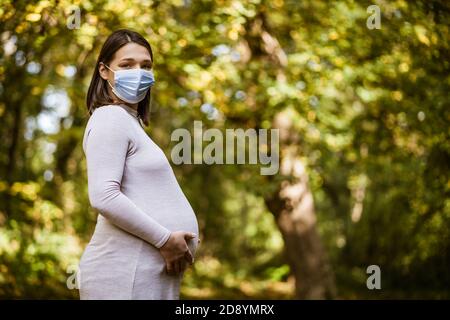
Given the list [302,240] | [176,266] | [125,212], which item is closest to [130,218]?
[125,212]

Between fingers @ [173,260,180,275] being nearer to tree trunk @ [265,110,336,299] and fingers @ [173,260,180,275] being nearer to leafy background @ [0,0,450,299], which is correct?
leafy background @ [0,0,450,299]

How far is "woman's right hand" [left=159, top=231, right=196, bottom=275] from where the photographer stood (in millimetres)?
1936

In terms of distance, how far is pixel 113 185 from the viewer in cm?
187

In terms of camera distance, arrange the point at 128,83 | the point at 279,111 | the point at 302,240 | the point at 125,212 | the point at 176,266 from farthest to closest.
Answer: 1. the point at 302,240
2. the point at 279,111
3. the point at 128,83
4. the point at 176,266
5. the point at 125,212

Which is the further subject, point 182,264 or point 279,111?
point 279,111

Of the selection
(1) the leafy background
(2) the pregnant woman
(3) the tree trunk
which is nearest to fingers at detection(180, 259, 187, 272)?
(2) the pregnant woman

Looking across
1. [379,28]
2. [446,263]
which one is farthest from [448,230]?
[379,28]

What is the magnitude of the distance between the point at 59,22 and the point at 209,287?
5.43 metres

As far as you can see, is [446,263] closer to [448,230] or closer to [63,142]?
[448,230]

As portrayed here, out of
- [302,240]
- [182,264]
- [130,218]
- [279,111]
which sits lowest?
[302,240]

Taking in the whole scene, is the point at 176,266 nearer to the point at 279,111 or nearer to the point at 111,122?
the point at 111,122

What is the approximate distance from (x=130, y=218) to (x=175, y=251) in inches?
8.4

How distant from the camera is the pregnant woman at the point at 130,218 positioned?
1.88 metres

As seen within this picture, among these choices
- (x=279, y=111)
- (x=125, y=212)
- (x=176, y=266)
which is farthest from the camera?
(x=279, y=111)
